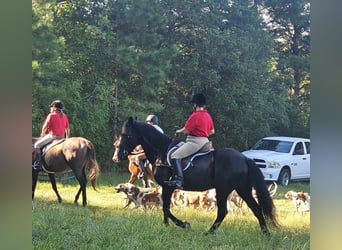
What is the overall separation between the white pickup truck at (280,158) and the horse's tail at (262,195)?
0.08 metres

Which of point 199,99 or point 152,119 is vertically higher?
point 199,99

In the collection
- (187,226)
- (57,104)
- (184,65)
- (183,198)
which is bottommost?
(187,226)

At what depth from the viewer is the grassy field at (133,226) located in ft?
12.4

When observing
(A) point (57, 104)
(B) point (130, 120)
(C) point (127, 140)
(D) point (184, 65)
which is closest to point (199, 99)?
(D) point (184, 65)

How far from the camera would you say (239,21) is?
4.02 m

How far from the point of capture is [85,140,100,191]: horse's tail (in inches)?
157

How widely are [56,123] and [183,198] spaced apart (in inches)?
53.0


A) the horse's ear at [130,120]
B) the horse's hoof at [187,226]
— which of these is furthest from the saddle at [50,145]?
the horse's hoof at [187,226]

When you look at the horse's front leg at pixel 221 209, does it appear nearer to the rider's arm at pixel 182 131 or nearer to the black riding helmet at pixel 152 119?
the rider's arm at pixel 182 131

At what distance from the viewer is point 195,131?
3941 mm

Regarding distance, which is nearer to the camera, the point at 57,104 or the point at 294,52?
the point at 57,104

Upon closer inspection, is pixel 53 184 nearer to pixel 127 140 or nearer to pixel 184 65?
pixel 127 140

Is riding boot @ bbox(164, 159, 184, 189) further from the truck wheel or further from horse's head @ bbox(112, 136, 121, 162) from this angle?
the truck wheel

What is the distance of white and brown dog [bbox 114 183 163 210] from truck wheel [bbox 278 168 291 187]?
1.11 metres
